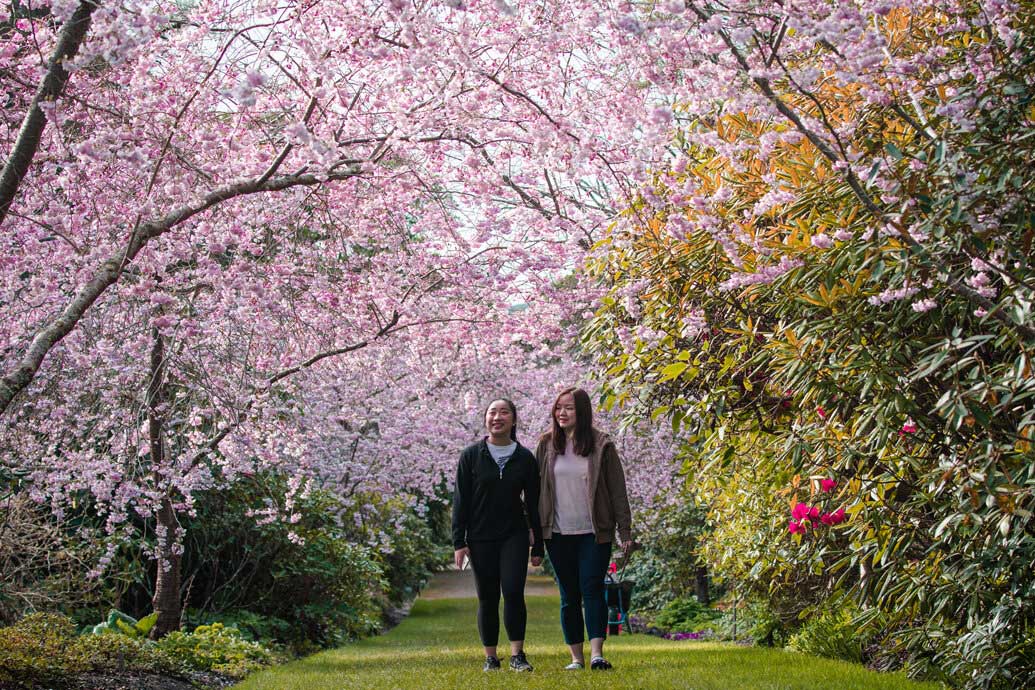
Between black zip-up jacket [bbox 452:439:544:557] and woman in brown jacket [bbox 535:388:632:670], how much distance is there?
0.11m

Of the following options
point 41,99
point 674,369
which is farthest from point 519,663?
point 41,99

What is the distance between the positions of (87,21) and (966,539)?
4531mm

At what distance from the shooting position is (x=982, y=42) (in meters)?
4.08

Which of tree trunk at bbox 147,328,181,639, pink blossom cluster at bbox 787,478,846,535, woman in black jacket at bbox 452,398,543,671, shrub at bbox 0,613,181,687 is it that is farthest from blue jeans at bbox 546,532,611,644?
tree trunk at bbox 147,328,181,639

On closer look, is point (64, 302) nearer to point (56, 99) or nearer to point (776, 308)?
point (56, 99)

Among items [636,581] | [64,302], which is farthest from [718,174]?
[636,581]

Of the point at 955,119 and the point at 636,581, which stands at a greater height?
the point at 955,119

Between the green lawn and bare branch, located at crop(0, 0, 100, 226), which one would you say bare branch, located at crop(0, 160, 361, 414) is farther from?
the green lawn

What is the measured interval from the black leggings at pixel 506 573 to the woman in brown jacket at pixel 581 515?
0.73 ft

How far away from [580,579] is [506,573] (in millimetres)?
469

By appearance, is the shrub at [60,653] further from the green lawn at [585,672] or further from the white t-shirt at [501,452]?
the white t-shirt at [501,452]

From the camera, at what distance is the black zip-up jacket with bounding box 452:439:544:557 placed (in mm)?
6004

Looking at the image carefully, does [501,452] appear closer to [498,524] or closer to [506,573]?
[498,524]

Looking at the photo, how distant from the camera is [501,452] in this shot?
20.1ft
